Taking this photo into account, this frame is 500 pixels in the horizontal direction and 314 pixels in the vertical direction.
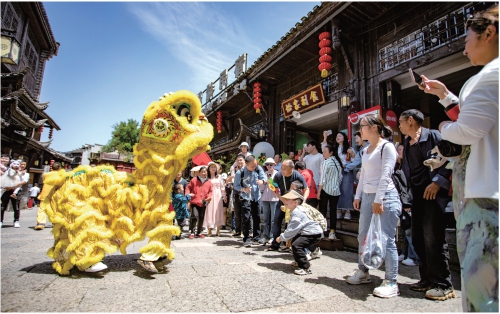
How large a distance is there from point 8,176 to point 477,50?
8.62 m

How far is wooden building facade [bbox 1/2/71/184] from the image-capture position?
547 inches

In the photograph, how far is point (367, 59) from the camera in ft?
22.6

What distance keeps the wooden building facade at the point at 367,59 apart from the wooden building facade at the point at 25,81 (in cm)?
1097

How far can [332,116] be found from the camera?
9281mm

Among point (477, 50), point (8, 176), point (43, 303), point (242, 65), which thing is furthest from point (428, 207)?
point (242, 65)

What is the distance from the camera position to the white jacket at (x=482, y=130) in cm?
126

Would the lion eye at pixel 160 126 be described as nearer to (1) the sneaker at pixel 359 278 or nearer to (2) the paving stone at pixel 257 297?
(2) the paving stone at pixel 257 297

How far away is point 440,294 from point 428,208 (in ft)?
2.46

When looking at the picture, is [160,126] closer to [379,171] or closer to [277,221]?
[379,171]

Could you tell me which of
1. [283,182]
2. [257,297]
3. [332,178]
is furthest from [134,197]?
[332,178]

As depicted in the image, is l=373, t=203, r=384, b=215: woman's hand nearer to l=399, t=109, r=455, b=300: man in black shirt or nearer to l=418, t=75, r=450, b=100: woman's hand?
l=399, t=109, r=455, b=300: man in black shirt

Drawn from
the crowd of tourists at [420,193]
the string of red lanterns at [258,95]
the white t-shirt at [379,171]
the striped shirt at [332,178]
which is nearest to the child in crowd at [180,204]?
the crowd of tourists at [420,193]

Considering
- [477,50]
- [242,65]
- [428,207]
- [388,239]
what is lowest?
[388,239]

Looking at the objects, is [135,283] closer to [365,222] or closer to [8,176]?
[365,222]
